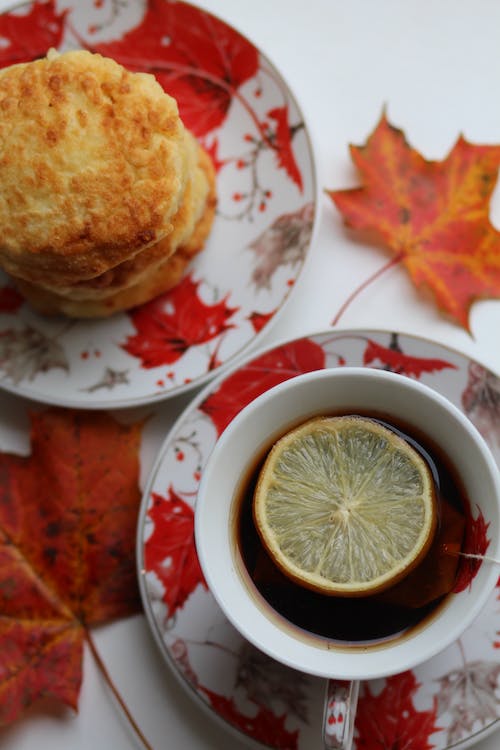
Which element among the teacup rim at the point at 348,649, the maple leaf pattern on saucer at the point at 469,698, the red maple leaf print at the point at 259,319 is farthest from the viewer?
the red maple leaf print at the point at 259,319

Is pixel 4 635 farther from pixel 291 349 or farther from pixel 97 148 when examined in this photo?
pixel 97 148

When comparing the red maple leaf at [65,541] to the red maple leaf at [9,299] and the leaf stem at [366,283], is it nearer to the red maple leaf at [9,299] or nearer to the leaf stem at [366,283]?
the red maple leaf at [9,299]

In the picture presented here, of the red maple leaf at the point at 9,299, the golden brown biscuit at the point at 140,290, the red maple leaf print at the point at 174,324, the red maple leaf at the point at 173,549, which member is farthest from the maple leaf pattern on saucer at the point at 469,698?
the red maple leaf at the point at 9,299

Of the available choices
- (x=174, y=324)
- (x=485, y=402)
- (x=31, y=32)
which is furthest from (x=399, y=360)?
(x=31, y=32)

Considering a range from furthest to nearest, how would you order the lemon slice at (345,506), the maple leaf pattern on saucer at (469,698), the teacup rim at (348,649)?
1. the maple leaf pattern on saucer at (469,698)
2. the lemon slice at (345,506)
3. the teacup rim at (348,649)

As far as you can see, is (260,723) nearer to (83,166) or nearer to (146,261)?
(146,261)

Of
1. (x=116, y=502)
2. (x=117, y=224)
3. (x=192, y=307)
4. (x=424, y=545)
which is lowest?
(x=116, y=502)

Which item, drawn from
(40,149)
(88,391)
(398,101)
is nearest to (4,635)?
(88,391)
